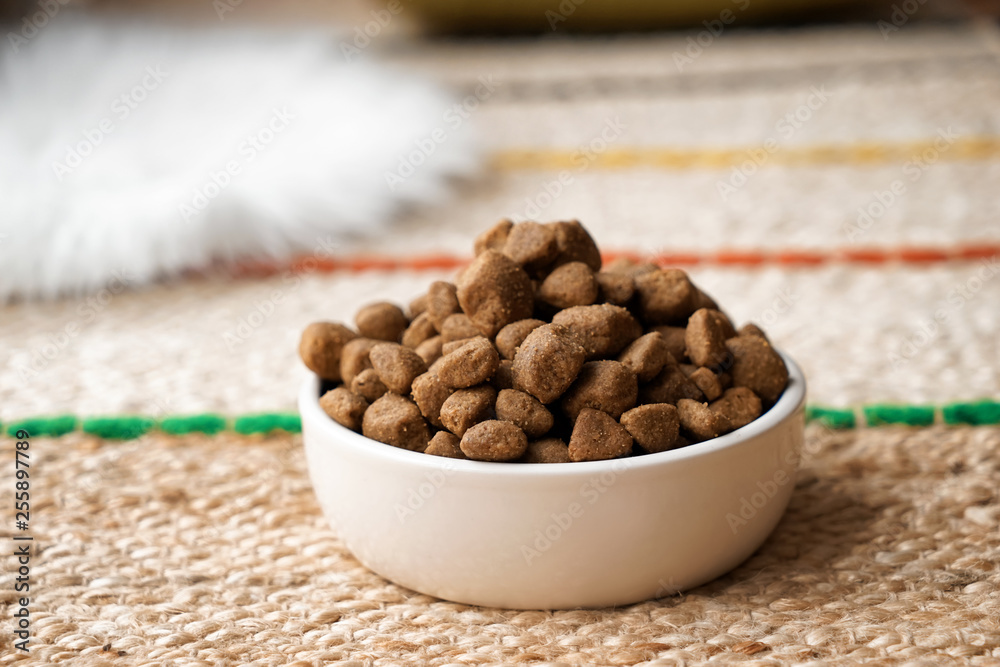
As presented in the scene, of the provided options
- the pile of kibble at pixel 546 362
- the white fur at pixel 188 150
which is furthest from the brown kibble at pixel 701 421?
the white fur at pixel 188 150

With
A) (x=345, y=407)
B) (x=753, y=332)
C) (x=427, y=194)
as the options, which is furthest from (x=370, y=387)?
(x=427, y=194)

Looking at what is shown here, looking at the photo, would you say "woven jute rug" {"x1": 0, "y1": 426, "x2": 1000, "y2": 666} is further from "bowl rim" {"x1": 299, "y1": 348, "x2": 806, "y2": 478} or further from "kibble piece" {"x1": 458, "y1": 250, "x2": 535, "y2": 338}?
"kibble piece" {"x1": 458, "y1": 250, "x2": 535, "y2": 338}

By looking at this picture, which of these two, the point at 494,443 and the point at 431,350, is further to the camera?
the point at 431,350

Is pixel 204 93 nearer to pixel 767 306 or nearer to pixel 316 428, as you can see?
pixel 767 306

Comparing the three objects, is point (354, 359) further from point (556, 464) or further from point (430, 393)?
point (556, 464)

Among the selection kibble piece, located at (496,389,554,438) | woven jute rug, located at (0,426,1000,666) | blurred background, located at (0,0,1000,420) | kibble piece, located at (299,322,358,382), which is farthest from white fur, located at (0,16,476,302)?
kibble piece, located at (496,389,554,438)
